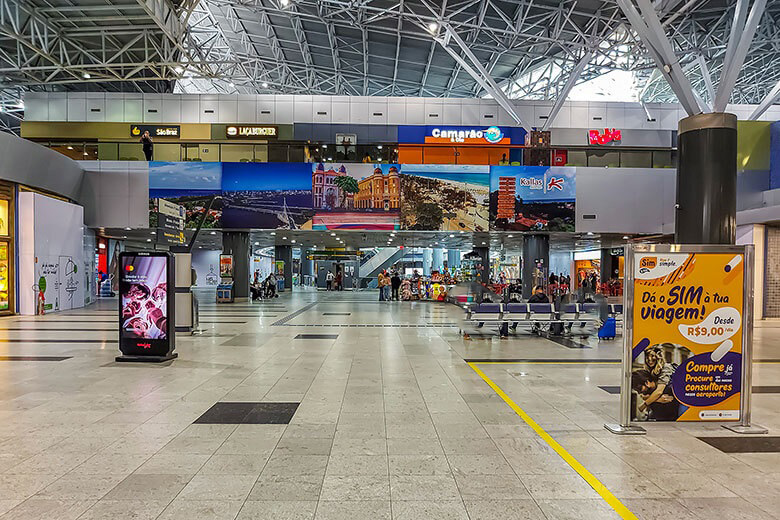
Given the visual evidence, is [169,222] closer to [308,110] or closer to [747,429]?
[747,429]

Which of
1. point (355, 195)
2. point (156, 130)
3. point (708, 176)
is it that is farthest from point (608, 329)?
point (156, 130)

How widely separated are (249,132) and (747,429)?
2642 centimetres

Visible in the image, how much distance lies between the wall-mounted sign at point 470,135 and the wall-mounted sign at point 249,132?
927 cm

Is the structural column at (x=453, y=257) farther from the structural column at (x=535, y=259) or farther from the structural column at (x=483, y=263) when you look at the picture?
the structural column at (x=535, y=259)

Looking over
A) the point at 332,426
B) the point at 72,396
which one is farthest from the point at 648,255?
the point at 72,396

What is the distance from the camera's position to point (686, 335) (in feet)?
16.1

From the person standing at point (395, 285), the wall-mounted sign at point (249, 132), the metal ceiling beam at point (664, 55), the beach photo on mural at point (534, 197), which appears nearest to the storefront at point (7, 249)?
the wall-mounted sign at point (249, 132)

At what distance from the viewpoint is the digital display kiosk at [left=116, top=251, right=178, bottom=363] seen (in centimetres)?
821

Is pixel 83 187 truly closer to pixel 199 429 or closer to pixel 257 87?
pixel 257 87

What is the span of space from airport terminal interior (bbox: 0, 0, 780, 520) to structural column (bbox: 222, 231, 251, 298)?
0.12 meters

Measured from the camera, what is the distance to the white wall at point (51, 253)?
56.0ft

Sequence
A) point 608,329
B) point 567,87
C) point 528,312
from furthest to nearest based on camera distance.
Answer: point 567,87
point 528,312
point 608,329

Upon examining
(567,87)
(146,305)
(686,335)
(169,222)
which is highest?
(567,87)

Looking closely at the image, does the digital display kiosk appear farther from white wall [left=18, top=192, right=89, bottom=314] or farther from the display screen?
white wall [left=18, top=192, right=89, bottom=314]
